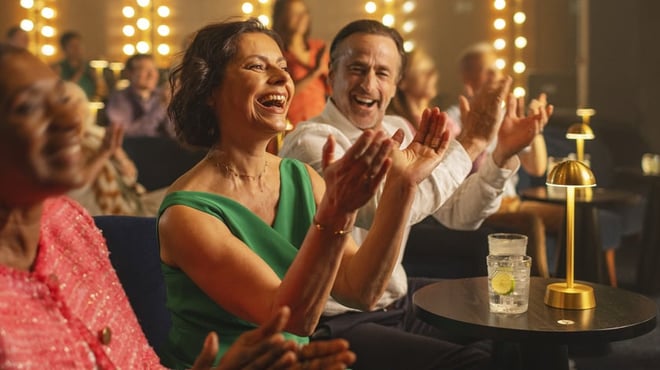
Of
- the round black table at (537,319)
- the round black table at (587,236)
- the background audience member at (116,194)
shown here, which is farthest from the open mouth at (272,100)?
the round black table at (587,236)

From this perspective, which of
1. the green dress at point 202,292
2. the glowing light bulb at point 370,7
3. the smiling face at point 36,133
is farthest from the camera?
the glowing light bulb at point 370,7

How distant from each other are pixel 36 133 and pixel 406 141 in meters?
1.92

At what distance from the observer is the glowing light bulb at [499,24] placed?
24.5 feet

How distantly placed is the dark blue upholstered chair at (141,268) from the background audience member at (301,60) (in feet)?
8.59

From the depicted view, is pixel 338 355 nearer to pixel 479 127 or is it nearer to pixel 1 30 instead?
pixel 479 127

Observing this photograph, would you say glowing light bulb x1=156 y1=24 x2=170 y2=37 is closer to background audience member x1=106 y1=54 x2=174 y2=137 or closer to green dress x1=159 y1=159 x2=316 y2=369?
background audience member x1=106 y1=54 x2=174 y2=137

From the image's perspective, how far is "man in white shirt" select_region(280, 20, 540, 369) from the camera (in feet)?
7.20

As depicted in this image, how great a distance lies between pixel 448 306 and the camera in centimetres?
221

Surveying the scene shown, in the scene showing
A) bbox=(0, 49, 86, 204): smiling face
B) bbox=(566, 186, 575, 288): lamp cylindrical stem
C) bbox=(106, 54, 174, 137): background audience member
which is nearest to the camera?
bbox=(0, 49, 86, 204): smiling face

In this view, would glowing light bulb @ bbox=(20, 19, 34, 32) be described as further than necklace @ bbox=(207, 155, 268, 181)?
Yes

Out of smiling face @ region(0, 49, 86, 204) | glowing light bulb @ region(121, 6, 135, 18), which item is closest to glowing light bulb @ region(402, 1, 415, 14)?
glowing light bulb @ region(121, 6, 135, 18)

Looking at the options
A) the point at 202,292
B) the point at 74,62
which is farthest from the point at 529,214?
the point at 74,62

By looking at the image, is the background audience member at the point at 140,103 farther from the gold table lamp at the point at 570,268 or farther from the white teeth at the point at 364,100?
the gold table lamp at the point at 570,268

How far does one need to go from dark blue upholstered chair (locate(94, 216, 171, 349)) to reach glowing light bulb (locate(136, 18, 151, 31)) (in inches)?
245
